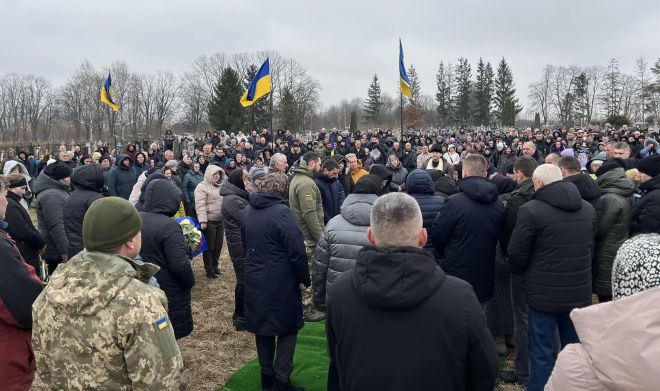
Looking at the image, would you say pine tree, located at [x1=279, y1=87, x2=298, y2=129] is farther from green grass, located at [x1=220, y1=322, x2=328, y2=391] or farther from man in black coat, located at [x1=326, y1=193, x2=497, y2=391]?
man in black coat, located at [x1=326, y1=193, x2=497, y2=391]

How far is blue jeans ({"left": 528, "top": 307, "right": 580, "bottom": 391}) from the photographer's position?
379cm

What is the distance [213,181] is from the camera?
736 cm

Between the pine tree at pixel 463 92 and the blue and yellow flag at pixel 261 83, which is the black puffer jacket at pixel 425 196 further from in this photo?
the pine tree at pixel 463 92

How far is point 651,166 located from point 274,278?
3.45 meters

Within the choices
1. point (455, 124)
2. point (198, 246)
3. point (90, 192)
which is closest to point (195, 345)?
point (198, 246)

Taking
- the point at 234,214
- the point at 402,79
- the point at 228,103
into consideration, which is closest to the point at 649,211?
the point at 234,214

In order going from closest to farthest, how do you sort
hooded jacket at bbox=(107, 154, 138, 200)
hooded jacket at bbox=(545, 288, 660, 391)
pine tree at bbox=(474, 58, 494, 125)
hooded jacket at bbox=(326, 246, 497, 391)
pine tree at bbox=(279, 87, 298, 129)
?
hooded jacket at bbox=(545, 288, 660, 391), hooded jacket at bbox=(326, 246, 497, 391), hooded jacket at bbox=(107, 154, 138, 200), pine tree at bbox=(279, 87, 298, 129), pine tree at bbox=(474, 58, 494, 125)

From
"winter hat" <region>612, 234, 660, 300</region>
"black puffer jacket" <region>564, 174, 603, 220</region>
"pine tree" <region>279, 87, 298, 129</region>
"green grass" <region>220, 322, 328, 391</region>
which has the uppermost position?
"pine tree" <region>279, 87, 298, 129</region>

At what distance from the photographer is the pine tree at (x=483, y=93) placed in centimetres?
6241

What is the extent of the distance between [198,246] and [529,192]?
3788 mm

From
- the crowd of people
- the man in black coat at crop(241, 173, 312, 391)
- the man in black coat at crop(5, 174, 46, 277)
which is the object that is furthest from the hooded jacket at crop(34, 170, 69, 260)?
the man in black coat at crop(241, 173, 312, 391)

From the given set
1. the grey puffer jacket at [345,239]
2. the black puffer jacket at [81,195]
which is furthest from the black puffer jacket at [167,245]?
the black puffer jacket at [81,195]

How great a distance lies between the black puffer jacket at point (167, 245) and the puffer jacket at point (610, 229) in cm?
373

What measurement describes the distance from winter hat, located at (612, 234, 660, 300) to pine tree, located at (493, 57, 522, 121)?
2549 inches
